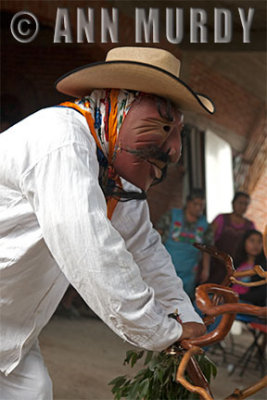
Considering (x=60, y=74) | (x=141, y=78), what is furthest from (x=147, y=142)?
(x=60, y=74)

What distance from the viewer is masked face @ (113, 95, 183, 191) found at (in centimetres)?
185

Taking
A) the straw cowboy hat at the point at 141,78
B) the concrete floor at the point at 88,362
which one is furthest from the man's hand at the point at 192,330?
the concrete floor at the point at 88,362

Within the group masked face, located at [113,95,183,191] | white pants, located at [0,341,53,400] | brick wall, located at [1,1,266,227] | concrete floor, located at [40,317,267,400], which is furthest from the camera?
brick wall, located at [1,1,266,227]

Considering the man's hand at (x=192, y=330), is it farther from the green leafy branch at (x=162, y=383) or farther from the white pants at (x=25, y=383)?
the green leafy branch at (x=162, y=383)

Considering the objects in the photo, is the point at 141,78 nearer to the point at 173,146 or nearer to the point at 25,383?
the point at 173,146

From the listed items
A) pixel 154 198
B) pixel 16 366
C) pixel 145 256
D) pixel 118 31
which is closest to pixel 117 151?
pixel 145 256

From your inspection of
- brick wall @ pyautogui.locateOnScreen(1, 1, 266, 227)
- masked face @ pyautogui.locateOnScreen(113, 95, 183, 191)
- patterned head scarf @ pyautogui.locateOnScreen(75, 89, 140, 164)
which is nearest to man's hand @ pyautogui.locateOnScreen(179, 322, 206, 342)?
masked face @ pyautogui.locateOnScreen(113, 95, 183, 191)

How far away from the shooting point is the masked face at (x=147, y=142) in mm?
1853

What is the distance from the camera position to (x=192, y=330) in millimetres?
1684

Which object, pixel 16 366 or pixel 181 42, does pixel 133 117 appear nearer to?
pixel 16 366

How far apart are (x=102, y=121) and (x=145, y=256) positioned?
0.48 m
